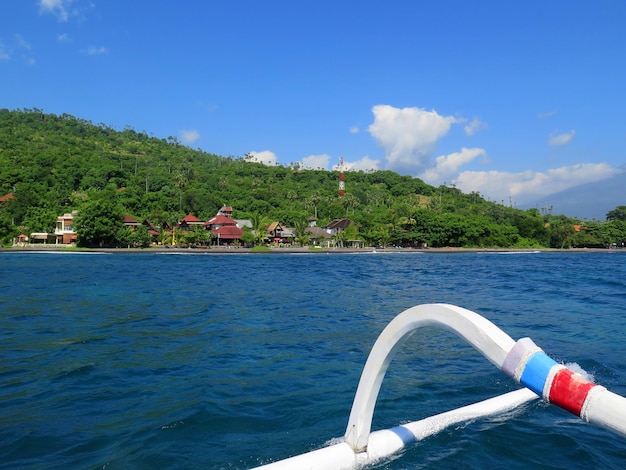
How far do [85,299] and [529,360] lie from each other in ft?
58.4

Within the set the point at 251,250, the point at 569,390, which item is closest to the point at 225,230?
the point at 251,250

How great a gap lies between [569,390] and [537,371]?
170mm

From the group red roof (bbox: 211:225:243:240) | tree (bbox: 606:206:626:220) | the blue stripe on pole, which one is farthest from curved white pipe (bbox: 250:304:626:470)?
tree (bbox: 606:206:626:220)

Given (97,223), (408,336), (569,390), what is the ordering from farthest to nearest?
1. (97,223)
2. (408,336)
3. (569,390)

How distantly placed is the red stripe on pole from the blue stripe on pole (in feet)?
0.19

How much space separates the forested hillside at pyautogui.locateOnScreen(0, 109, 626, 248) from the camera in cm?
8162

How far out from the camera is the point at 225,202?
333 ft

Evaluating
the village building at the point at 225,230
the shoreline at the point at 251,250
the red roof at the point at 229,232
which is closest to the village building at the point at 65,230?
the shoreline at the point at 251,250

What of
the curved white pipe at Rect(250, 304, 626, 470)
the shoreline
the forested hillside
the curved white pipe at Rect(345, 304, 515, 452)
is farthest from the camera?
the forested hillside

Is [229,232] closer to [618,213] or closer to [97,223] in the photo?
[97,223]

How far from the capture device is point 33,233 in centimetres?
7019

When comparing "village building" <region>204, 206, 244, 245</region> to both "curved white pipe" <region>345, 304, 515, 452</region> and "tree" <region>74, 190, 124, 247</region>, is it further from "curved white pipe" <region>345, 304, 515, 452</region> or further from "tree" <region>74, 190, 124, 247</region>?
"curved white pipe" <region>345, 304, 515, 452</region>

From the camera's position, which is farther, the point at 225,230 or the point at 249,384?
the point at 225,230

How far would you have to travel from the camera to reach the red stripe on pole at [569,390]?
2.00 meters
